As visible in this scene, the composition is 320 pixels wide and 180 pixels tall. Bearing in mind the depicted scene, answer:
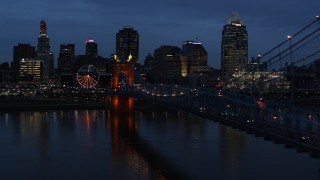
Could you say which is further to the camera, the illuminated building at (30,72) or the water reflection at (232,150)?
the illuminated building at (30,72)

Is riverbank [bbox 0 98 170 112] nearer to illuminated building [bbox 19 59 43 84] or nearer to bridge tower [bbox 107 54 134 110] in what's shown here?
bridge tower [bbox 107 54 134 110]

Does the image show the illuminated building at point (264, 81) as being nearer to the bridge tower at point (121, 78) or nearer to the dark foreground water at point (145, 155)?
the dark foreground water at point (145, 155)

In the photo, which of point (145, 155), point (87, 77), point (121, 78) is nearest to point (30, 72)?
point (87, 77)

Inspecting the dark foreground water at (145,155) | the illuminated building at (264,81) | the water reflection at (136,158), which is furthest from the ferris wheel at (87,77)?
the illuminated building at (264,81)

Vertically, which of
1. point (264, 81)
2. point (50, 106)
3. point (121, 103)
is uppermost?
point (264, 81)

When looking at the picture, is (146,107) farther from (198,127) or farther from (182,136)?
(182,136)

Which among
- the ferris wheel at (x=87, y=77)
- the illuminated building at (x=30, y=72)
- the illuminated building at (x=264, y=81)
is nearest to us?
the illuminated building at (x=264, y=81)

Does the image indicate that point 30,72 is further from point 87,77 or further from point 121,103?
point 121,103

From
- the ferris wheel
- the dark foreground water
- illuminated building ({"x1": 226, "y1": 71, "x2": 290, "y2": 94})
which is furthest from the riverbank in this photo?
illuminated building ({"x1": 226, "y1": 71, "x2": 290, "y2": 94})
